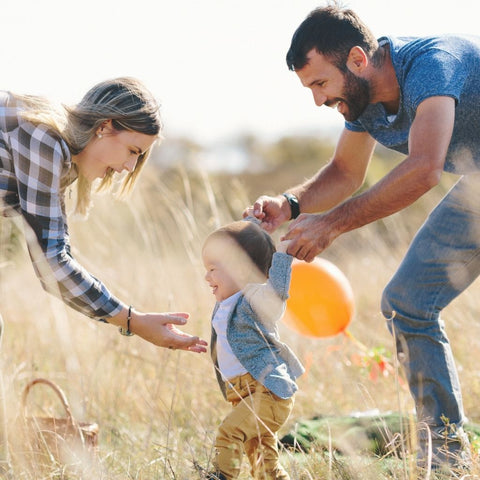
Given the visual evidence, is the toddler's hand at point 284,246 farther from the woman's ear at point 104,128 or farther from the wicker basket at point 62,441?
the wicker basket at point 62,441

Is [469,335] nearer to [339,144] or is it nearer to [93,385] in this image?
[339,144]

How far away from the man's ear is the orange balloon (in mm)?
1084

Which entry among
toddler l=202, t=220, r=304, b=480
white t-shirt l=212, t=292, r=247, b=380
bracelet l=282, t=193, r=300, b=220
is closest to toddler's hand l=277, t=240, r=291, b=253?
toddler l=202, t=220, r=304, b=480

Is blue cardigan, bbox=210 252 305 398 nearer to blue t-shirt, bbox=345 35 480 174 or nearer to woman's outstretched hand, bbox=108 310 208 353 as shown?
woman's outstretched hand, bbox=108 310 208 353

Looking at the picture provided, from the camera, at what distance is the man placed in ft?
8.13

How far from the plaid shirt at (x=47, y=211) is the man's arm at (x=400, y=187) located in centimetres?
75

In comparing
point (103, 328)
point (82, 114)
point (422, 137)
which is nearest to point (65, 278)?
point (82, 114)

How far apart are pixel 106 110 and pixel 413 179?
1.23 meters

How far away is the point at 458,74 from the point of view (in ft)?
8.34

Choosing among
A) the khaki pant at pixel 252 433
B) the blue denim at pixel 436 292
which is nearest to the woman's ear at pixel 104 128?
the khaki pant at pixel 252 433

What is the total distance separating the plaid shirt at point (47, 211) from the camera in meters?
2.51

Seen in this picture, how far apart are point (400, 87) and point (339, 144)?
0.62m

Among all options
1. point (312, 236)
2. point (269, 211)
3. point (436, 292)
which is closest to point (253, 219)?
point (269, 211)

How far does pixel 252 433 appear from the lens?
8.09ft
